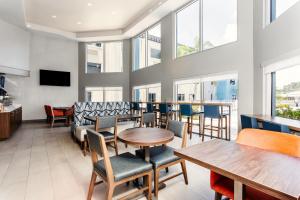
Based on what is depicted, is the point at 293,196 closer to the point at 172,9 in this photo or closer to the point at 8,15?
the point at 172,9

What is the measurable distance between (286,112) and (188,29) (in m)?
4.37

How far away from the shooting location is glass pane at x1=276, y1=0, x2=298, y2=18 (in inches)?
120

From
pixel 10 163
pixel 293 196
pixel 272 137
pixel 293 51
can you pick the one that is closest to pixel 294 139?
pixel 272 137

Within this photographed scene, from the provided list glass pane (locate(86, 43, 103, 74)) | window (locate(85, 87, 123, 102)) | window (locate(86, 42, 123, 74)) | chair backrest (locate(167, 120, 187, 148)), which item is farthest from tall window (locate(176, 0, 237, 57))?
glass pane (locate(86, 43, 103, 74))

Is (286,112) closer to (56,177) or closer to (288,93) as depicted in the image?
(288,93)

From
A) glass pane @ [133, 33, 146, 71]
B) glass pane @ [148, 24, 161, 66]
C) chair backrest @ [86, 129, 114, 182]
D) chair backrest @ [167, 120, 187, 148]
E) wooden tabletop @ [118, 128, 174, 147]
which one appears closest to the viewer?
chair backrest @ [86, 129, 114, 182]

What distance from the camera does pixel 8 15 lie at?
602 cm

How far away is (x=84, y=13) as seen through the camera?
23.2 feet

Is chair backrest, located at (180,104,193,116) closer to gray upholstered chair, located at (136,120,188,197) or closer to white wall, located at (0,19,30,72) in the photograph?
gray upholstered chair, located at (136,120,188,197)

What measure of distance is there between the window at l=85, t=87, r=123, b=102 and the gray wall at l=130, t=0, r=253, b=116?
279 centimetres

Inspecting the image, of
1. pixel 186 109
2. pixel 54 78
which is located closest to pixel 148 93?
pixel 186 109

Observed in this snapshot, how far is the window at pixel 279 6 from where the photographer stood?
3.09 m

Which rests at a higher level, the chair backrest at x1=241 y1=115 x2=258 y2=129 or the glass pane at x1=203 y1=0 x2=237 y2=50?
the glass pane at x1=203 y1=0 x2=237 y2=50

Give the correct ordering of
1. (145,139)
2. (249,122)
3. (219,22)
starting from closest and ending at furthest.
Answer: (145,139) → (249,122) → (219,22)
